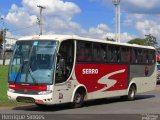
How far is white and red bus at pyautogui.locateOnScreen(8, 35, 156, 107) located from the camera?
1764 centimetres

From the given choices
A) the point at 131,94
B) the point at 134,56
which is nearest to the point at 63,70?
the point at 131,94

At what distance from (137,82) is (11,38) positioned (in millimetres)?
97439

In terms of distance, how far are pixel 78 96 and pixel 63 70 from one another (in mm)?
1741

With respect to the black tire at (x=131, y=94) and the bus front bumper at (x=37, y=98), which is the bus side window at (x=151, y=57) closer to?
the black tire at (x=131, y=94)

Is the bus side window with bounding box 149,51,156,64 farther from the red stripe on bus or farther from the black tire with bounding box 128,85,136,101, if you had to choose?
the red stripe on bus

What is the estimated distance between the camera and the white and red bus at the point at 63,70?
17641 mm

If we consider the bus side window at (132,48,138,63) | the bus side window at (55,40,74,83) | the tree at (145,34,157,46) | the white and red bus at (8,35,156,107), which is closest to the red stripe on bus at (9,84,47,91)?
the white and red bus at (8,35,156,107)

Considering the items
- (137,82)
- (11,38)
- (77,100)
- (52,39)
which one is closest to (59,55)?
(52,39)

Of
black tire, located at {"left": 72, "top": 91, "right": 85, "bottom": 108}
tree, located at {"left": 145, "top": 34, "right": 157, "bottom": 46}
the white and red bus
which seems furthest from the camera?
tree, located at {"left": 145, "top": 34, "right": 157, "bottom": 46}

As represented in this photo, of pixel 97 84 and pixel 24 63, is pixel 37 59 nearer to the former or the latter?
pixel 24 63

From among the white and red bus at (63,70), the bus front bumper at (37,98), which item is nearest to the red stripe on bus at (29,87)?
the white and red bus at (63,70)

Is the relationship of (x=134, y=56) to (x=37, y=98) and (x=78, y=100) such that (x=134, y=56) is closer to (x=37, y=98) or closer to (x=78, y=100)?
(x=78, y=100)

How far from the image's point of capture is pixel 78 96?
1945 centimetres

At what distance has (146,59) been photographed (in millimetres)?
26250
